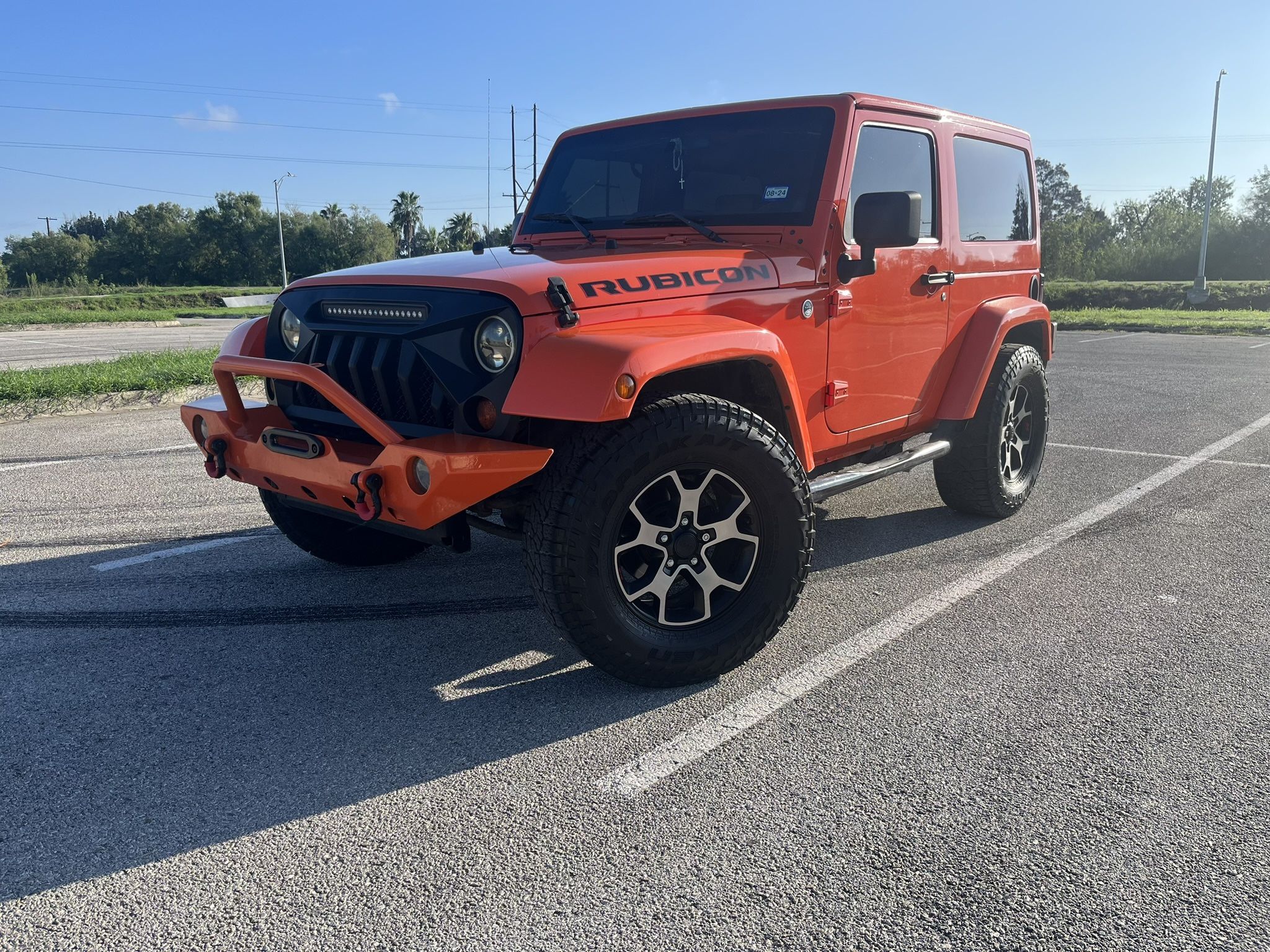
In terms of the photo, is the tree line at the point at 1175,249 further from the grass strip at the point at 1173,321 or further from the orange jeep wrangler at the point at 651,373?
the orange jeep wrangler at the point at 651,373

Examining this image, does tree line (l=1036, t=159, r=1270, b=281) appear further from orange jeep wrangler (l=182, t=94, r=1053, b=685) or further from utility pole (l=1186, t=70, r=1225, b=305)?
orange jeep wrangler (l=182, t=94, r=1053, b=685)

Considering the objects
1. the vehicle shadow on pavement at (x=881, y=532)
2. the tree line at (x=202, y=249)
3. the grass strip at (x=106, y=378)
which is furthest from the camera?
the tree line at (x=202, y=249)

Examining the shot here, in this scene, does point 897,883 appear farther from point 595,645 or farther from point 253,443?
point 253,443

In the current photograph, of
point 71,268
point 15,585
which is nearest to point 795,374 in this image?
point 15,585

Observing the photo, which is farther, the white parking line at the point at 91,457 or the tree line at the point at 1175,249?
the tree line at the point at 1175,249

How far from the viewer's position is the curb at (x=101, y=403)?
29.3 feet

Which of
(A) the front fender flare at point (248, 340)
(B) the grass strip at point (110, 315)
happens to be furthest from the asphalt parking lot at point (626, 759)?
(B) the grass strip at point (110, 315)

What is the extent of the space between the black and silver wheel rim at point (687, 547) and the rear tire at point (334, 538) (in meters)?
1.38

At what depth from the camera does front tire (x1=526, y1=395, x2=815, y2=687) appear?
2.98 m

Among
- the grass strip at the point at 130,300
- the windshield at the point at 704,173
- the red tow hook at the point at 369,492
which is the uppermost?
the grass strip at the point at 130,300

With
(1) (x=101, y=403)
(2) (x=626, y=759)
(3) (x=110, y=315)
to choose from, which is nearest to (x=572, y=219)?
(2) (x=626, y=759)

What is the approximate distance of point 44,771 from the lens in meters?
→ 2.75

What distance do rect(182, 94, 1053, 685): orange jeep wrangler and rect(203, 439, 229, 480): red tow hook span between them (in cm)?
1

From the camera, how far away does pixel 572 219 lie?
4.36 m
